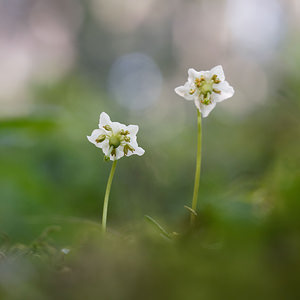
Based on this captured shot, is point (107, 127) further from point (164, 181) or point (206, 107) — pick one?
point (164, 181)

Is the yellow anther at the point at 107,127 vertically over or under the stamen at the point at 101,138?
over

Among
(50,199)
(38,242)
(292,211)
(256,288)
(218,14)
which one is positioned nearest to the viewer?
(256,288)

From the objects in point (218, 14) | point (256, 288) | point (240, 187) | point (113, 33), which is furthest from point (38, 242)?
point (113, 33)

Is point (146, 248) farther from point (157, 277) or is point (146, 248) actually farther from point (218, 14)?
point (218, 14)

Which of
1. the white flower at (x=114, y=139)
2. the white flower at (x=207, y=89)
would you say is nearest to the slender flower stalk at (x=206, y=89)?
the white flower at (x=207, y=89)

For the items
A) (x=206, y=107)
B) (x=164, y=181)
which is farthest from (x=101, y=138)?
(x=164, y=181)

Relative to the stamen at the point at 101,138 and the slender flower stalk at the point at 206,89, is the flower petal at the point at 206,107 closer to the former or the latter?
the slender flower stalk at the point at 206,89
